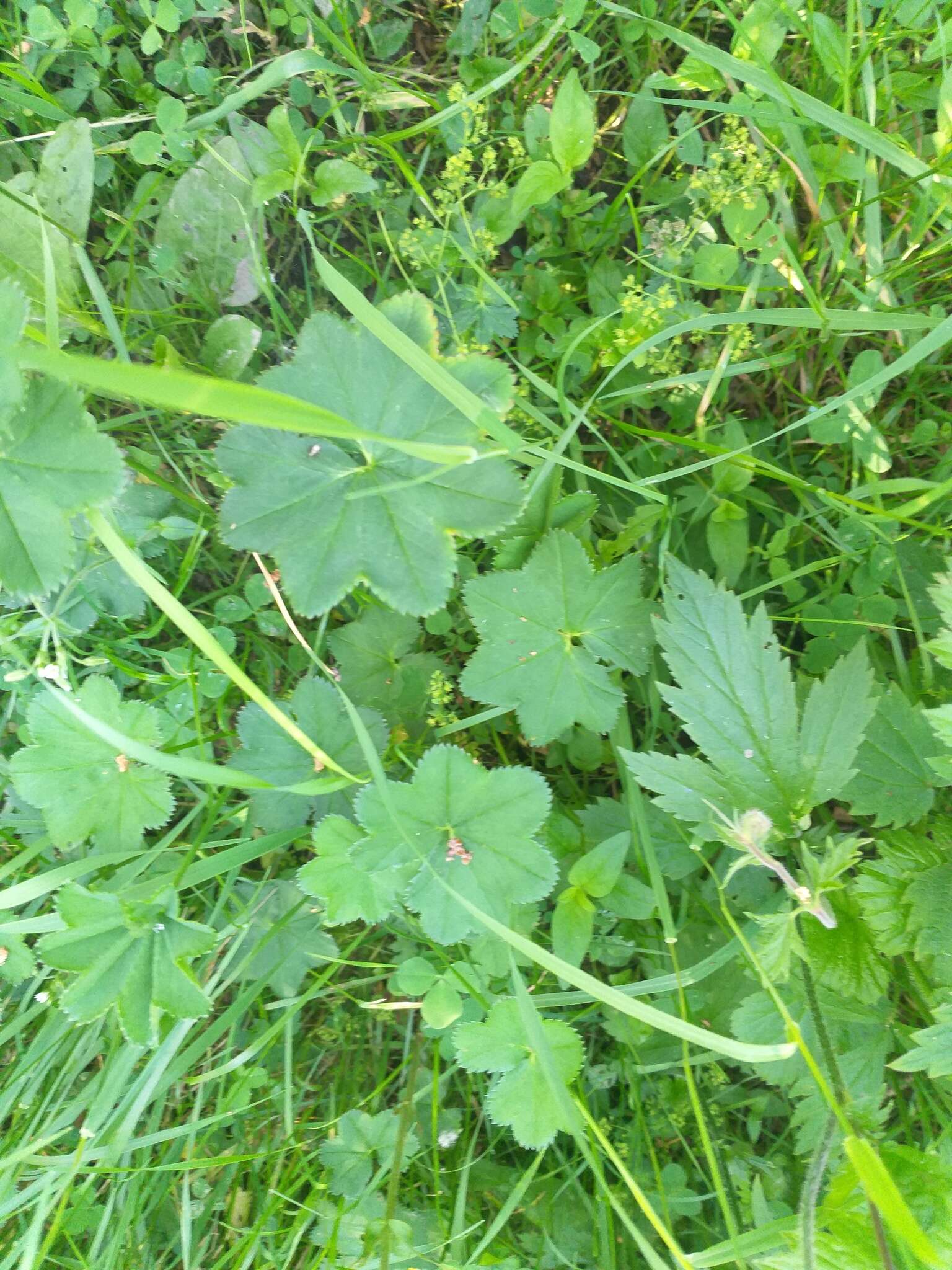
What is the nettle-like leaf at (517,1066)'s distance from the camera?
1.90m

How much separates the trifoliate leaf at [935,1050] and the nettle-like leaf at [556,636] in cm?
86

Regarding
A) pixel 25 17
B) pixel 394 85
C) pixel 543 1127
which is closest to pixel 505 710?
pixel 543 1127

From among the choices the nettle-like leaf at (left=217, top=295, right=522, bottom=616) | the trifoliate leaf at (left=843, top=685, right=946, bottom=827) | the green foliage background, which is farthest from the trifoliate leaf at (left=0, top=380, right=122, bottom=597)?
the trifoliate leaf at (left=843, top=685, right=946, bottom=827)

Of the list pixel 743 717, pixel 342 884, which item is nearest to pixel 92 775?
pixel 342 884

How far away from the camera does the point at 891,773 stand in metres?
1.92

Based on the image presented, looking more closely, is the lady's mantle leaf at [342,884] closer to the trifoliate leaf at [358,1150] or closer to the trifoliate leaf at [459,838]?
the trifoliate leaf at [459,838]

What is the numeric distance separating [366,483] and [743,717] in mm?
926

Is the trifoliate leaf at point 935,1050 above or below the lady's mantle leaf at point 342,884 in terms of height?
above

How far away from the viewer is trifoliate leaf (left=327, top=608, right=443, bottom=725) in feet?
7.08

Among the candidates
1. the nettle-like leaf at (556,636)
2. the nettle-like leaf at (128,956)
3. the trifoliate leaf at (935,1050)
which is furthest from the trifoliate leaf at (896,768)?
the nettle-like leaf at (128,956)

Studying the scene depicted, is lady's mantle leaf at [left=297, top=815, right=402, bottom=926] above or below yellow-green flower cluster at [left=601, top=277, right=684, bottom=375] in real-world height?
below

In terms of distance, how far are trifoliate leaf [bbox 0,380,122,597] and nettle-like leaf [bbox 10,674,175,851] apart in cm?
47

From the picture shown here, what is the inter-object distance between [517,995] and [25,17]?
2.75 meters

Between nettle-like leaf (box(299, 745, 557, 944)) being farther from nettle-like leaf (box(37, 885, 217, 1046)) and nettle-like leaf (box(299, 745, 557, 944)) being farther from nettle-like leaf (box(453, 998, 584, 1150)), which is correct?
nettle-like leaf (box(37, 885, 217, 1046))
